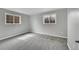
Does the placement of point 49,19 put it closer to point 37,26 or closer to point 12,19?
point 37,26

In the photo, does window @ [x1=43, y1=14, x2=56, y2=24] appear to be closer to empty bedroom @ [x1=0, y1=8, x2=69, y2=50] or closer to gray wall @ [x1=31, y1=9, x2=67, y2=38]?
empty bedroom @ [x1=0, y1=8, x2=69, y2=50]

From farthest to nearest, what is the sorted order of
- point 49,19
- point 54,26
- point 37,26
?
point 37,26 → point 49,19 → point 54,26

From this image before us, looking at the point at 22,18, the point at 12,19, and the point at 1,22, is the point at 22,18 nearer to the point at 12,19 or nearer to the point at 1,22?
the point at 12,19

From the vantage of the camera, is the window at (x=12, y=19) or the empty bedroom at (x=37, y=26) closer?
the empty bedroom at (x=37, y=26)

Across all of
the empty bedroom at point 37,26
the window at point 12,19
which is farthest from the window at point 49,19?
the window at point 12,19

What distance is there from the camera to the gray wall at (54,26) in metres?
4.97

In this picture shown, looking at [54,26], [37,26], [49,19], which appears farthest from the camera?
[37,26]

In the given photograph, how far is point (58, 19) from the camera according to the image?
209 inches

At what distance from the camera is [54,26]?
5.65 m

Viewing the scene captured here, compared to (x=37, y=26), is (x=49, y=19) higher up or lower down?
higher up

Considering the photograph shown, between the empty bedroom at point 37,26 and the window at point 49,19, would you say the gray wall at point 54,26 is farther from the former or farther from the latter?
the window at point 49,19

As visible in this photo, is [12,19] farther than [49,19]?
No

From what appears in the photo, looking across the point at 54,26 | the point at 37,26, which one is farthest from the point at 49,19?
the point at 37,26
